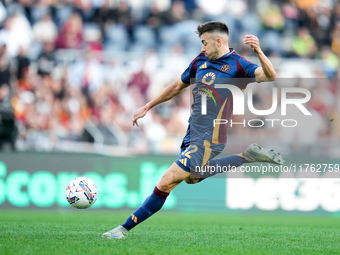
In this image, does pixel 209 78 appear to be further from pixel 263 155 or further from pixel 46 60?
pixel 46 60

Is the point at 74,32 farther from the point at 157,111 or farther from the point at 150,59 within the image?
the point at 157,111

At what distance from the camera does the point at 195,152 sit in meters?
7.29

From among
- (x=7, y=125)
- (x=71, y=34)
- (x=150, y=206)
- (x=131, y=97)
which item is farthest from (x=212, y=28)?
(x=71, y=34)

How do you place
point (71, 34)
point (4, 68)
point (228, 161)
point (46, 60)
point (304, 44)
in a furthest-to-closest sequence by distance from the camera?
point (304, 44) → point (71, 34) → point (46, 60) → point (4, 68) → point (228, 161)

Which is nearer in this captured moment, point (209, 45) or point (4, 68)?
point (209, 45)

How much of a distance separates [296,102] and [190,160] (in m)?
8.03

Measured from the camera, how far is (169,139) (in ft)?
45.6

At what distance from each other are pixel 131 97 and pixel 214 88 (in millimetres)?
8283

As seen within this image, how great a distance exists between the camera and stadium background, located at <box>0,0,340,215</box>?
13.1 metres

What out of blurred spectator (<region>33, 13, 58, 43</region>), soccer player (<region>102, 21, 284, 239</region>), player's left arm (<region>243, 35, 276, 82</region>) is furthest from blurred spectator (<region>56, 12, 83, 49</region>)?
player's left arm (<region>243, 35, 276, 82</region>)

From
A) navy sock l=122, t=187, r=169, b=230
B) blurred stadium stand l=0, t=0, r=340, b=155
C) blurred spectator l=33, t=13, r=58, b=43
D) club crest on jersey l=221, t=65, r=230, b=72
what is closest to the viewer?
navy sock l=122, t=187, r=169, b=230

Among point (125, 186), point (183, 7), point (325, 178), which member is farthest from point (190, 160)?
point (183, 7)

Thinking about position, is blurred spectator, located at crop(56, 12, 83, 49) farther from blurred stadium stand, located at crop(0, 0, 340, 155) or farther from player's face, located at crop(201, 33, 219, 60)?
player's face, located at crop(201, 33, 219, 60)

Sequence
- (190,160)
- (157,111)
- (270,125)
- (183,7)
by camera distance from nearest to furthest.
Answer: (190,160) → (270,125) → (157,111) → (183,7)
